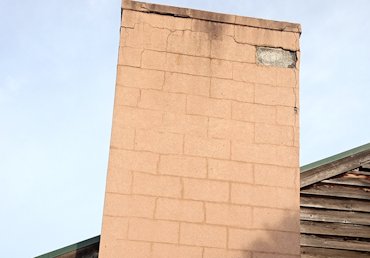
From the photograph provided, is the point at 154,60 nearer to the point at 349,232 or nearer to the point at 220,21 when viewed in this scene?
the point at 220,21

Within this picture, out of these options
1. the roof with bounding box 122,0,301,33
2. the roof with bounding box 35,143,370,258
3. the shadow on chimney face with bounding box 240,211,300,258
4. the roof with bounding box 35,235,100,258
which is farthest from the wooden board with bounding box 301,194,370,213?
the roof with bounding box 35,235,100,258

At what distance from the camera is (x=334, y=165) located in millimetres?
7180

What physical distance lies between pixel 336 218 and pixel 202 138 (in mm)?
1904

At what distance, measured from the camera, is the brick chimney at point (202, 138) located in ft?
19.3

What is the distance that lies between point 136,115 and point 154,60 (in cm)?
67

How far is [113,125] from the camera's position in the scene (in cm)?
614

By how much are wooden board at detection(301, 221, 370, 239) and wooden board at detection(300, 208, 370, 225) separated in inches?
1.7

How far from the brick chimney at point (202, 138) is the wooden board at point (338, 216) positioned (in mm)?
740

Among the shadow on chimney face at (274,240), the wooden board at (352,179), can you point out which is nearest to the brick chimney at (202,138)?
the shadow on chimney face at (274,240)

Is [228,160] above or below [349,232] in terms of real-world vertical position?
above

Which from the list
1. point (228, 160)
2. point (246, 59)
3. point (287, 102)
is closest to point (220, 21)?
point (246, 59)

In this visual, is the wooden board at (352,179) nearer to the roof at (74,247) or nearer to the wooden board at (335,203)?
the wooden board at (335,203)

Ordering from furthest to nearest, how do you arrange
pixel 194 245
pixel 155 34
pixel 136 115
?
1. pixel 155 34
2. pixel 136 115
3. pixel 194 245

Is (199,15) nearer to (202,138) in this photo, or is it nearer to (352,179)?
(202,138)
